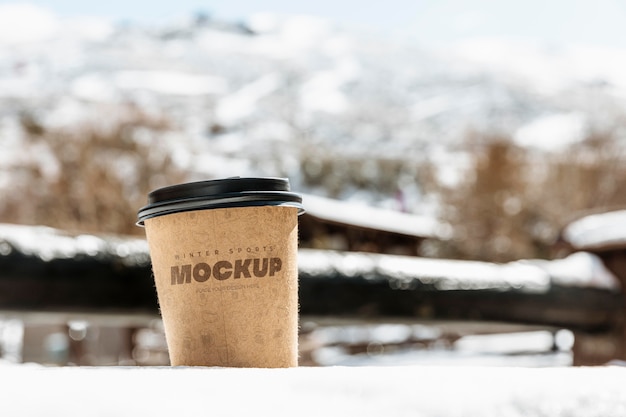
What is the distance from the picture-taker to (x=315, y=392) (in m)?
0.50

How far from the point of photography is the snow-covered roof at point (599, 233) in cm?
221

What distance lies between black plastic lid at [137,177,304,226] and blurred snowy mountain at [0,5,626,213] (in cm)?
6630

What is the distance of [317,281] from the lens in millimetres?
1977

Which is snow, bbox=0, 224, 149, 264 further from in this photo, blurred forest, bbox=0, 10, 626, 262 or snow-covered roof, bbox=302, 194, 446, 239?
snow-covered roof, bbox=302, 194, 446, 239

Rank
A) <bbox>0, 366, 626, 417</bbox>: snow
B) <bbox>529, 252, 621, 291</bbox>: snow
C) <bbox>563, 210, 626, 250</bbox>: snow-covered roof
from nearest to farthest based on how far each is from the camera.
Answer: <bbox>0, 366, 626, 417</bbox>: snow
<bbox>563, 210, 626, 250</bbox>: snow-covered roof
<bbox>529, 252, 621, 291</bbox>: snow

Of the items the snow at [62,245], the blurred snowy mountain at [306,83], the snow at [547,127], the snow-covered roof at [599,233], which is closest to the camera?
the snow at [62,245]

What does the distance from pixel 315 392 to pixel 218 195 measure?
14.4 inches

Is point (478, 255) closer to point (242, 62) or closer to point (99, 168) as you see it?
point (99, 168)

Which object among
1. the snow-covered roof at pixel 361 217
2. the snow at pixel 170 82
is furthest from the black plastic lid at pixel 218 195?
the snow at pixel 170 82

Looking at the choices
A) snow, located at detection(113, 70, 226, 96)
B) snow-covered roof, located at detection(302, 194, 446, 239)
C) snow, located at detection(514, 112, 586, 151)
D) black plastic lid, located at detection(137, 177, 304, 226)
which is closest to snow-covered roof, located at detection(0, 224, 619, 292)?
black plastic lid, located at detection(137, 177, 304, 226)

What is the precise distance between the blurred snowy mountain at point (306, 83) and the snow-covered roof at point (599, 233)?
64817 mm

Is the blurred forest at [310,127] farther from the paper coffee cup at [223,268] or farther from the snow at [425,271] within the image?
the paper coffee cup at [223,268]

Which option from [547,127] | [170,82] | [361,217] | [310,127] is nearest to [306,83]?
[170,82]

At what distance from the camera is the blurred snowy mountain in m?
84.6
